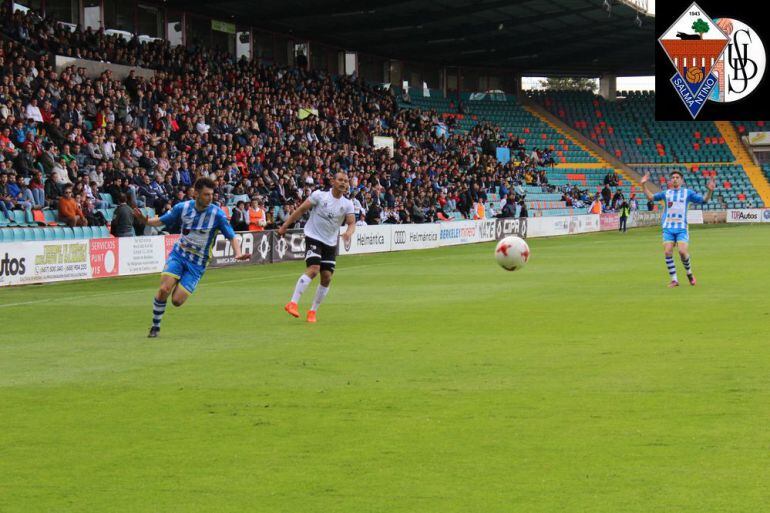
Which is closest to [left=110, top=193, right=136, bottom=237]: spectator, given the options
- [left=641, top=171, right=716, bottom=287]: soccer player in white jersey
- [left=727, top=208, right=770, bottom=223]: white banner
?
[left=641, top=171, right=716, bottom=287]: soccer player in white jersey

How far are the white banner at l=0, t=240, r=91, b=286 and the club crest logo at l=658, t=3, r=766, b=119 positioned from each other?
114 ft

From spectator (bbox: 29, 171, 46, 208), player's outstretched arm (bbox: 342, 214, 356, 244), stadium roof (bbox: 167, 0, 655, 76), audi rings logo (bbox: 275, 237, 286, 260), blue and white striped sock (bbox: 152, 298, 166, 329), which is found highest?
stadium roof (bbox: 167, 0, 655, 76)

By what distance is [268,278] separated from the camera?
27.7 metres

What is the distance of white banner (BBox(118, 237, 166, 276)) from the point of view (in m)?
28.7

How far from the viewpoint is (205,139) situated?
129ft

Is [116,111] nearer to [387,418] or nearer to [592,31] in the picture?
[387,418]

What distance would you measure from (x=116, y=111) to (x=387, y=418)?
2881 centimetres

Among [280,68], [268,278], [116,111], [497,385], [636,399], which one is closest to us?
[636,399]

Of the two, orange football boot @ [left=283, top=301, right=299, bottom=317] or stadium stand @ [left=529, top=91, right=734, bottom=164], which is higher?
stadium stand @ [left=529, top=91, right=734, bottom=164]

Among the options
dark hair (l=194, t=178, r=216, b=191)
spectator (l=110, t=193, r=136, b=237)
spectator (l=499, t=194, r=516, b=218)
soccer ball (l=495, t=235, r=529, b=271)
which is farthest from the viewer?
spectator (l=499, t=194, r=516, b=218)

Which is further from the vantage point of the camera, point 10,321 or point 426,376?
point 10,321

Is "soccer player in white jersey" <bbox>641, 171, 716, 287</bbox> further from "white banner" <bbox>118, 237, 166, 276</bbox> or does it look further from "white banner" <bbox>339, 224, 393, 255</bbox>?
"white banner" <bbox>339, 224, 393, 255</bbox>

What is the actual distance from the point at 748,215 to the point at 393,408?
6662cm

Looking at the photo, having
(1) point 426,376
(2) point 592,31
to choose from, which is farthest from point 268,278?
(2) point 592,31
